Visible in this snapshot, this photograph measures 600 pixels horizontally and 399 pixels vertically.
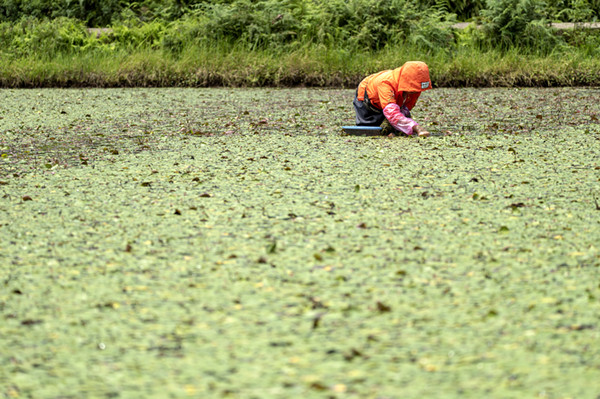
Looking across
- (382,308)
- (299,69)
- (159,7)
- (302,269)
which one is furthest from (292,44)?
(382,308)

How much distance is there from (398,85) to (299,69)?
3.42 metres

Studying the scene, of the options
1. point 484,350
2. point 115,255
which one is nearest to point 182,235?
point 115,255

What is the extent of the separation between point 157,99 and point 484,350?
5308 mm

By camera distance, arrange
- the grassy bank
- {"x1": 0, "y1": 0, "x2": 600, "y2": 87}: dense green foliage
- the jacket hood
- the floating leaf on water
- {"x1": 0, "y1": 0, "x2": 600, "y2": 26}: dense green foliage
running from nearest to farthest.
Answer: the floating leaf on water < the jacket hood < the grassy bank < {"x1": 0, "y1": 0, "x2": 600, "y2": 87}: dense green foliage < {"x1": 0, "y1": 0, "x2": 600, "y2": 26}: dense green foliage

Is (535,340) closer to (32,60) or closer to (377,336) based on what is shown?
(377,336)

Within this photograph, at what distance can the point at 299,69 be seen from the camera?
24.8 ft

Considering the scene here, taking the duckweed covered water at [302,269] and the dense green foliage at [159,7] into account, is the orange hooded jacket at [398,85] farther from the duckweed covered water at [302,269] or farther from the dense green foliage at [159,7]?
the dense green foliage at [159,7]

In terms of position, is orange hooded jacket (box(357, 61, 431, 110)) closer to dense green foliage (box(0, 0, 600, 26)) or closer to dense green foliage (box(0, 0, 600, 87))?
dense green foliage (box(0, 0, 600, 87))

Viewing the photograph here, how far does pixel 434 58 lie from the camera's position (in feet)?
25.0

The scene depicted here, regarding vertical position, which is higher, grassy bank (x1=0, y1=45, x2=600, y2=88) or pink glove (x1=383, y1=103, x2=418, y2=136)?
pink glove (x1=383, y1=103, x2=418, y2=136)

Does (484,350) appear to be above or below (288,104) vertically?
above

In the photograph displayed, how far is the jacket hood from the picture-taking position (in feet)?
13.7

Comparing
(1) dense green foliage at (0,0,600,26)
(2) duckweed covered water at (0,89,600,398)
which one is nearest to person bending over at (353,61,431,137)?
(2) duckweed covered water at (0,89,600,398)

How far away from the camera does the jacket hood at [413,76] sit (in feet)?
13.7
